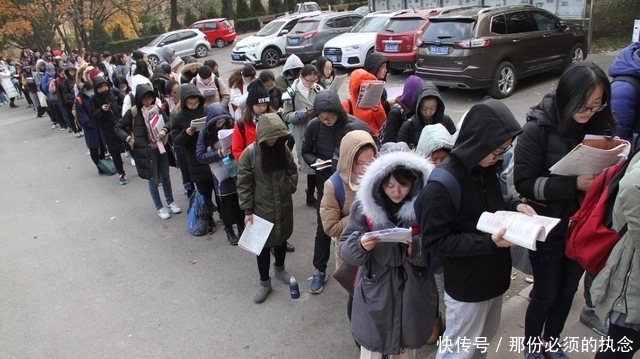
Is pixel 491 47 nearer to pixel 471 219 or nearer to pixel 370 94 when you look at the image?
pixel 370 94

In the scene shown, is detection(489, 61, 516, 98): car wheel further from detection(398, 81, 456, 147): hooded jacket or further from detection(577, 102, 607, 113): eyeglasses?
detection(577, 102, 607, 113): eyeglasses

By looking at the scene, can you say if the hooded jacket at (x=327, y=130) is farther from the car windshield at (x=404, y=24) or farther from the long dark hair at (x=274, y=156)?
the car windshield at (x=404, y=24)

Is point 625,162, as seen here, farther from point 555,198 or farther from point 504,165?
point 504,165

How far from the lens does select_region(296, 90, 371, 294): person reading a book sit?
166 inches

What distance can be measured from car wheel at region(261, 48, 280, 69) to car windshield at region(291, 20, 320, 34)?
142 centimetres

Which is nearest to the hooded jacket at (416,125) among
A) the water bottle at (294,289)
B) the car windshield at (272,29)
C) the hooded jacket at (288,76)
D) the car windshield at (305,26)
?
the water bottle at (294,289)

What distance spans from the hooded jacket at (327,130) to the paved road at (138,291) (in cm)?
126

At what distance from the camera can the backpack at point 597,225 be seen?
2340 mm

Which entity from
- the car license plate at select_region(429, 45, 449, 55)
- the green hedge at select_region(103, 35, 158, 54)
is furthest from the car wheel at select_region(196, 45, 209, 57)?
the car license plate at select_region(429, 45, 449, 55)

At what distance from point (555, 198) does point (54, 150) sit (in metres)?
11.7

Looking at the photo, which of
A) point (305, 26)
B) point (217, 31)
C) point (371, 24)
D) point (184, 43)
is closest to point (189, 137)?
point (371, 24)

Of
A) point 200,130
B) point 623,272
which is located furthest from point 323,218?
point 200,130

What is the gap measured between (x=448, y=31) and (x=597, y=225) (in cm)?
858

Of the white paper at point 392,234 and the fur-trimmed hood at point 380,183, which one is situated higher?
the fur-trimmed hood at point 380,183
